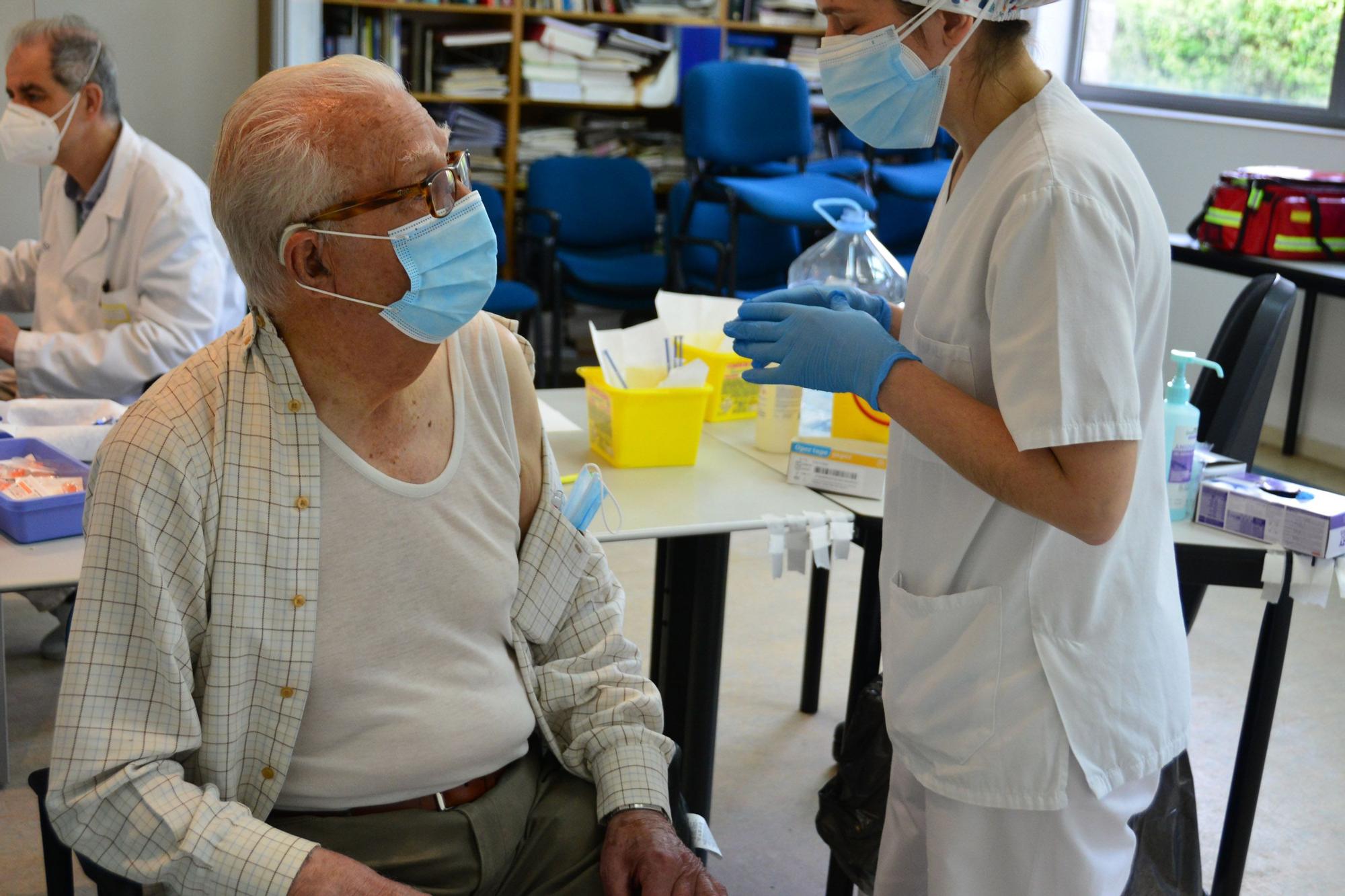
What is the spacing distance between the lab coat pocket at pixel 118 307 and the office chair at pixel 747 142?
262cm

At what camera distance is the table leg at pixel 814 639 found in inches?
114

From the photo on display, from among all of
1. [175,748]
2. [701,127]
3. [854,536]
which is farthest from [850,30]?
Result: [701,127]

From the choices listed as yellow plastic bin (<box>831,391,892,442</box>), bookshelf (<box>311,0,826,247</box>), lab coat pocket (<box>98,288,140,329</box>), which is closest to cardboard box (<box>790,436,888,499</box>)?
yellow plastic bin (<box>831,391,892,442</box>)

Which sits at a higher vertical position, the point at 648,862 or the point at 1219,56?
the point at 1219,56

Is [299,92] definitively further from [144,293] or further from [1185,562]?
[144,293]

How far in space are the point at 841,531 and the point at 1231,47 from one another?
15.0ft

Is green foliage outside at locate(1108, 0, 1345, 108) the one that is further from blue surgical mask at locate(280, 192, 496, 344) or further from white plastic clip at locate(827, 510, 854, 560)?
blue surgical mask at locate(280, 192, 496, 344)

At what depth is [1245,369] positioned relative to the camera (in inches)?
90.6

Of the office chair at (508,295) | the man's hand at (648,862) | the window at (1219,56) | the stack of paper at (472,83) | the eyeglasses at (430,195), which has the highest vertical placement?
the window at (1219,56)

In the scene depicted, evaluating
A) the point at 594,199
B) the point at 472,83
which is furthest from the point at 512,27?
the point at 594,199

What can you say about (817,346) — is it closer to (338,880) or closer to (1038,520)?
(1038,520)

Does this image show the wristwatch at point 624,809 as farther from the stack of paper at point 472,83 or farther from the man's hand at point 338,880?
the stack of paper at point 472,83

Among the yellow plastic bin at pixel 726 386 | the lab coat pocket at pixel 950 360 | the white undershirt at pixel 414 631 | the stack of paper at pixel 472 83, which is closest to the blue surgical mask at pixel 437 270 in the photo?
the white undershirt at pixel 414 631

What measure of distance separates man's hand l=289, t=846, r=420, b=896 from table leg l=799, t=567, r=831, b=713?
1.74m
